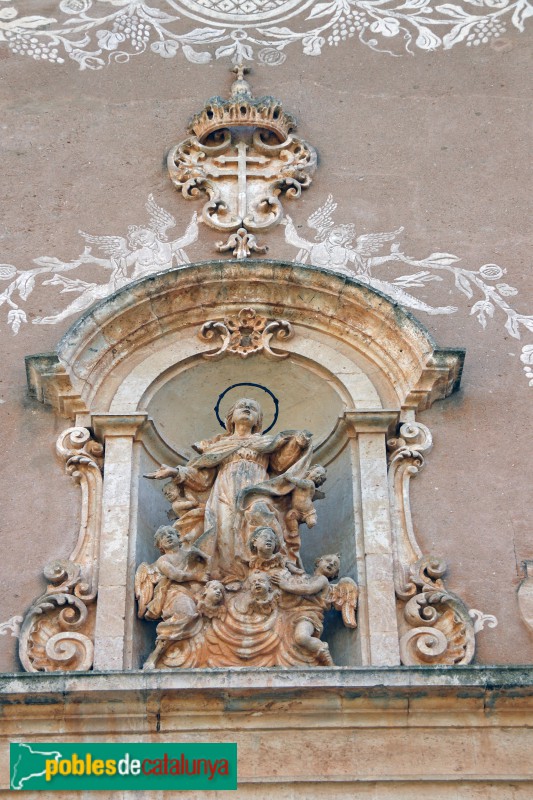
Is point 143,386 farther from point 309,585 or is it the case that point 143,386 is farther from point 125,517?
point 309,585

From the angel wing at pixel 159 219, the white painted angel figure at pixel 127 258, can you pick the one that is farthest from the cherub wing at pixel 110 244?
the angel wing at pixel 159 219

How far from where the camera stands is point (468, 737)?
25.7 feet

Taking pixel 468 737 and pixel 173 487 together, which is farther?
pixel 173 487

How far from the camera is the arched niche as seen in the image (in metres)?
8.47

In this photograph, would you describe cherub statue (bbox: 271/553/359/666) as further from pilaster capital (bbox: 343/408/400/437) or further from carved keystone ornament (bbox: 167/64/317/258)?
carved keystone ornament (bbox: 167/64/317/258)

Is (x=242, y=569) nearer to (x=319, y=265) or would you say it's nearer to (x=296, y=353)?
(x=296, y=353)

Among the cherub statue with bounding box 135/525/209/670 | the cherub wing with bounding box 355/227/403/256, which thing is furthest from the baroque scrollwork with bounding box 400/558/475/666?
the cherub wing with bounding box 355/227/403/256

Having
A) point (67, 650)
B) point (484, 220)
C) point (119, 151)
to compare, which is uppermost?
point (119, 151)

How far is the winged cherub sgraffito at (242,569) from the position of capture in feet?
26.9

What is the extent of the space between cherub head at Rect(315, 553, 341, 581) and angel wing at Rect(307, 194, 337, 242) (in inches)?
91.6

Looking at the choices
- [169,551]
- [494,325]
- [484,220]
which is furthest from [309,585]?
[484,220]

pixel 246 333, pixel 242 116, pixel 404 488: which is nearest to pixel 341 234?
pixel 246 333

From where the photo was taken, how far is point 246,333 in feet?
31.9

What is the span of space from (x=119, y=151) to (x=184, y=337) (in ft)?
5.15
